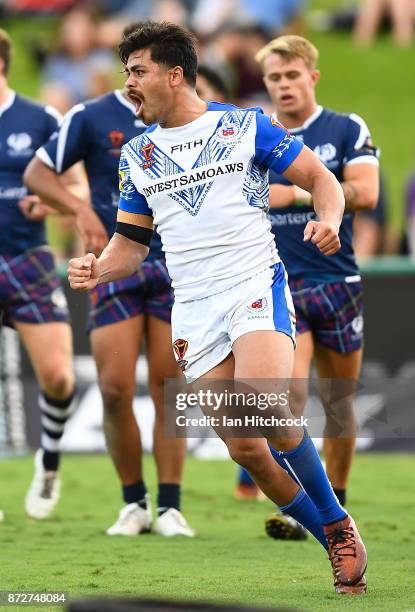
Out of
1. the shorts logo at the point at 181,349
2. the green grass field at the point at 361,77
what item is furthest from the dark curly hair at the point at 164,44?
the green grass field at the point at 361,77

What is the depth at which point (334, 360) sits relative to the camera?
25.4 feet

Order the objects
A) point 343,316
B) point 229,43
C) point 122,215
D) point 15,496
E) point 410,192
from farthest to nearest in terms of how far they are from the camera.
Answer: point 229,43, point 410,192, point 15,496, point 343,316, point 122,215

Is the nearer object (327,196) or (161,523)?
(327,196)

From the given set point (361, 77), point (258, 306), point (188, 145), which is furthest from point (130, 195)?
point (361, 77)

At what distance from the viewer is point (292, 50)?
764 centimetres

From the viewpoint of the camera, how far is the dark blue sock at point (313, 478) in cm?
566

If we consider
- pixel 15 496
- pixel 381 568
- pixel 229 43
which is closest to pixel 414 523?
pixel 381 568

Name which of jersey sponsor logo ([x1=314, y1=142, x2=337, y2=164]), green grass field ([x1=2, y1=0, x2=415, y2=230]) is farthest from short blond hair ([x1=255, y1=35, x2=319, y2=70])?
green grass field ([x1=2, y1=0, x2=415, y2=230])

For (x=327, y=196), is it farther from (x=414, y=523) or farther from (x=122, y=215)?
(x=414, y=523)

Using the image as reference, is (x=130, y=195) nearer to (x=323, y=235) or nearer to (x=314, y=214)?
(x=323, y=235)

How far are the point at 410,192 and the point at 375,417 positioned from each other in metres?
3.73

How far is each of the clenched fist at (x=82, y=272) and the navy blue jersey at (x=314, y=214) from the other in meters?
2.09

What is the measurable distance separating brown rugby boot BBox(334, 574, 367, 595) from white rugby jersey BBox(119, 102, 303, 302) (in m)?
1.38

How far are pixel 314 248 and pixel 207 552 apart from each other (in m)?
1.86
